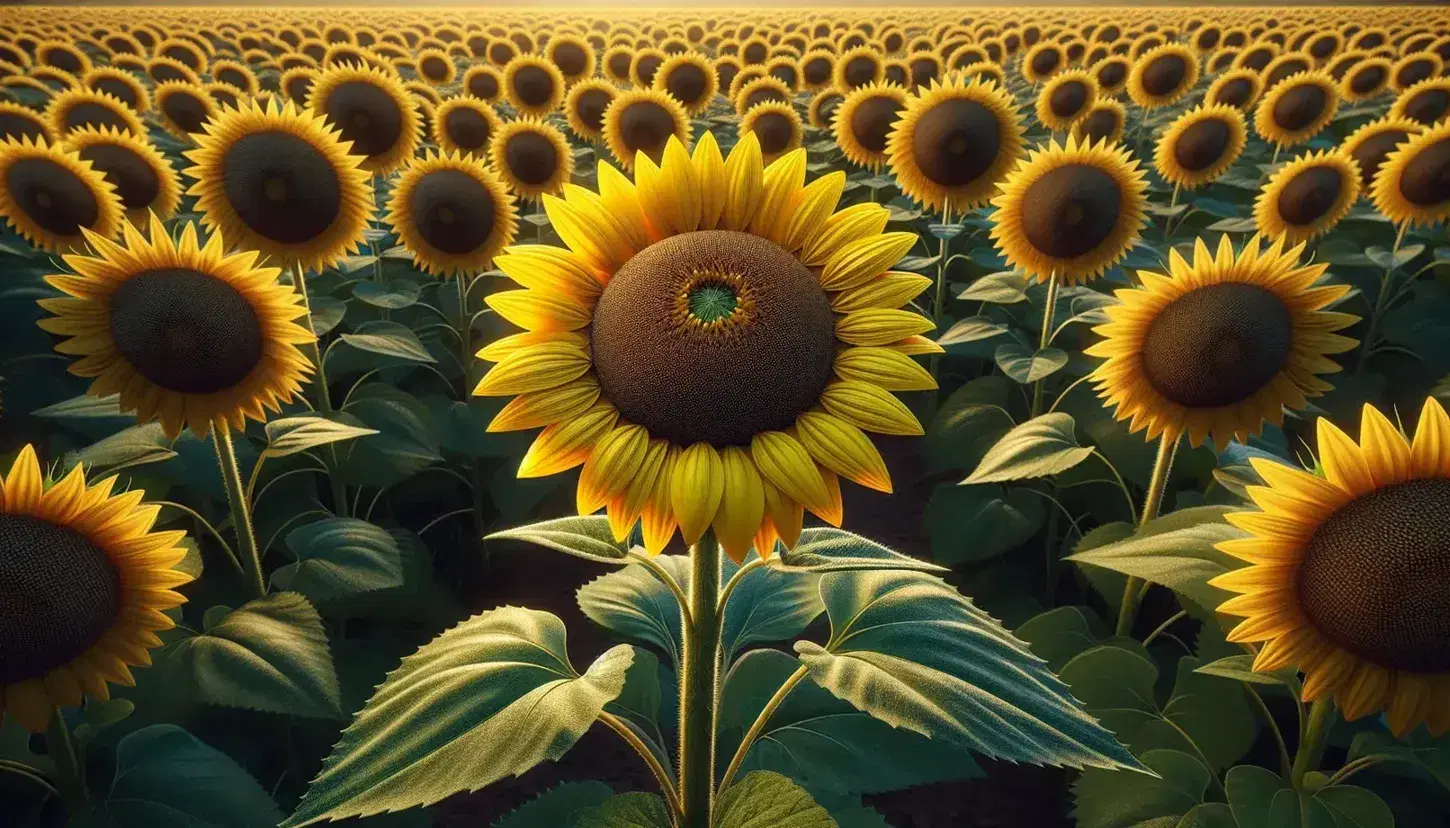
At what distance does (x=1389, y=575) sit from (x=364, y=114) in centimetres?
562

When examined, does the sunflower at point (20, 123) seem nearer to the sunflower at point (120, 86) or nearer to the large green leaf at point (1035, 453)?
the sunflower at point (120, 86)

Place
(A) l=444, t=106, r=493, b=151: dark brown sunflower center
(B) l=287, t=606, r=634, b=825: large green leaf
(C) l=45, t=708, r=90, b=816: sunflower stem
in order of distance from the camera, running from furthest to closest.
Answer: (A) l=444, t=106, r=493, b=151: dark brown sunflower center, (C) l=45, t=708, r=90, b=816: sunflower stem, (B) l=287, t=606, r=634, b=825: large green leaf

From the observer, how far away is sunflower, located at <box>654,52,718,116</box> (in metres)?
9.30

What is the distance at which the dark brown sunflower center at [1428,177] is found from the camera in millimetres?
4547

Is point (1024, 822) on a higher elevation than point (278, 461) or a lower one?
lower

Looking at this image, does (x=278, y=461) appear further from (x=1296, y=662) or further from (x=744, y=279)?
(x=1296, y=662)

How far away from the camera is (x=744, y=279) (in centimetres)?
125

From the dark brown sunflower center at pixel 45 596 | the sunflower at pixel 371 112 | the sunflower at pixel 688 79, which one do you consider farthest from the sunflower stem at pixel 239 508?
the sunflower at pixel 688 79

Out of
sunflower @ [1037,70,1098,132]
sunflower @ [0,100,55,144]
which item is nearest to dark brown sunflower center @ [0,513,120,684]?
sunflower @ [0,100,55,144]

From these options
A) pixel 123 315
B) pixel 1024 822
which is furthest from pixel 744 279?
pixel 1024 822

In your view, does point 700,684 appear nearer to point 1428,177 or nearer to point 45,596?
point 45,596

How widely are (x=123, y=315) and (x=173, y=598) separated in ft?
3.11

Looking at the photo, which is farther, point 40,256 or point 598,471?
point 40,256

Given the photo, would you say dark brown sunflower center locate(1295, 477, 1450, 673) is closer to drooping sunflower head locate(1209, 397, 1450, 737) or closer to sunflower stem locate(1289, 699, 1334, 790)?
drooping sunflower head locate(1209, 397, 1450, 737)
